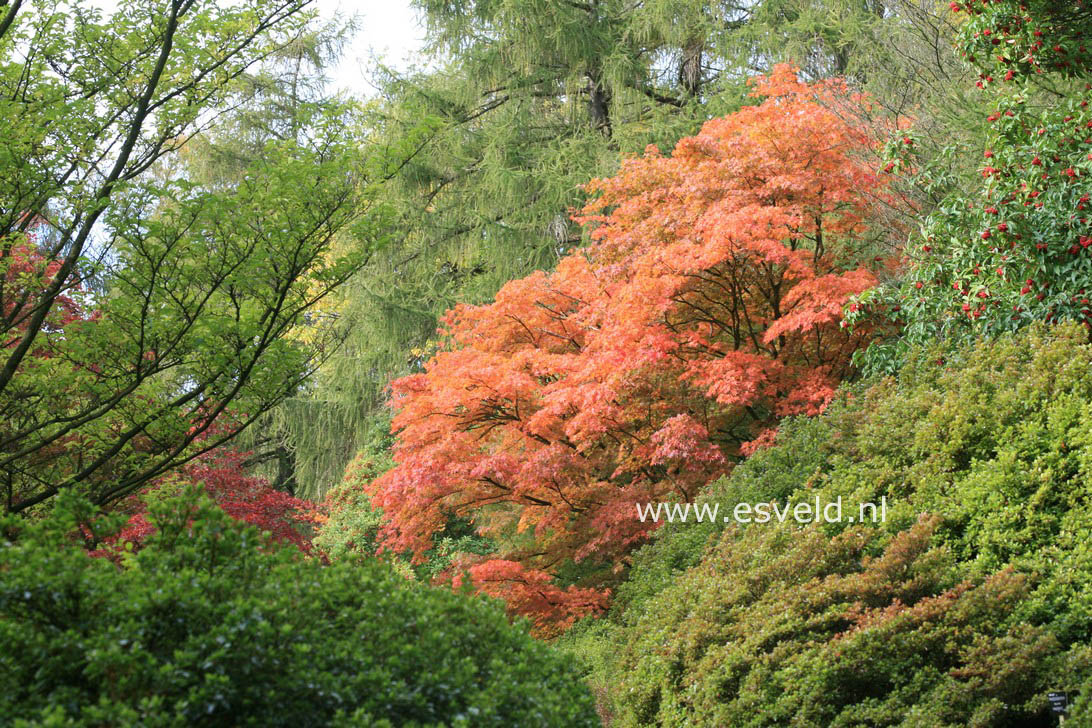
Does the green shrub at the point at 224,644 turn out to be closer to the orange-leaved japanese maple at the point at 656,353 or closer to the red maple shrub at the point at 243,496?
the orange-leaved japanese maple at the point at 656,353

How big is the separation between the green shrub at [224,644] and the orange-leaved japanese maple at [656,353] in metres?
4.90

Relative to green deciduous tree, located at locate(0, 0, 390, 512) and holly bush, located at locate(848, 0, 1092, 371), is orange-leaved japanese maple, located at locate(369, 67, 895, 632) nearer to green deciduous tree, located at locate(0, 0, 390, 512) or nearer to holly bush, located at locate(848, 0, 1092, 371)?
holly bush, located at locate(848, 0, 1092, 371)

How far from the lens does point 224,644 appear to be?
251 centimetres

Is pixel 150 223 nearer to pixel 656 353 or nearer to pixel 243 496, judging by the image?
pixel 656 353

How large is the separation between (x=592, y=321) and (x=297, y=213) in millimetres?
4186

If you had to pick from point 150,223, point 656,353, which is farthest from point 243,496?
point 150,223

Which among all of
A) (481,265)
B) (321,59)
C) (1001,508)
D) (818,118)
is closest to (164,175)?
(321,59)

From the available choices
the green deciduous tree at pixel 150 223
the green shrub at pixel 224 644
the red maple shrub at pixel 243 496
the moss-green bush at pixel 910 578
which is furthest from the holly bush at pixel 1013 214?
the red maple shrub at pixel 243 496

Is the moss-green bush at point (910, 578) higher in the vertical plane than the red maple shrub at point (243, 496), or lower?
lower

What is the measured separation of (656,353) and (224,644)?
5.81 meters

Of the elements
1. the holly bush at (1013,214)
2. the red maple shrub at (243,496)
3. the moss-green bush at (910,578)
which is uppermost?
the holly bush at (1013,214)

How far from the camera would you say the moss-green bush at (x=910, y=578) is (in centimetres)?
442

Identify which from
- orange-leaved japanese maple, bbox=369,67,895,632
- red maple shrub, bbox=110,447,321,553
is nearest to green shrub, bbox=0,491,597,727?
orange-leaved japanese maple, bbox=369,67,895,632

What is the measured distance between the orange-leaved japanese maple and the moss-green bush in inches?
56.2
